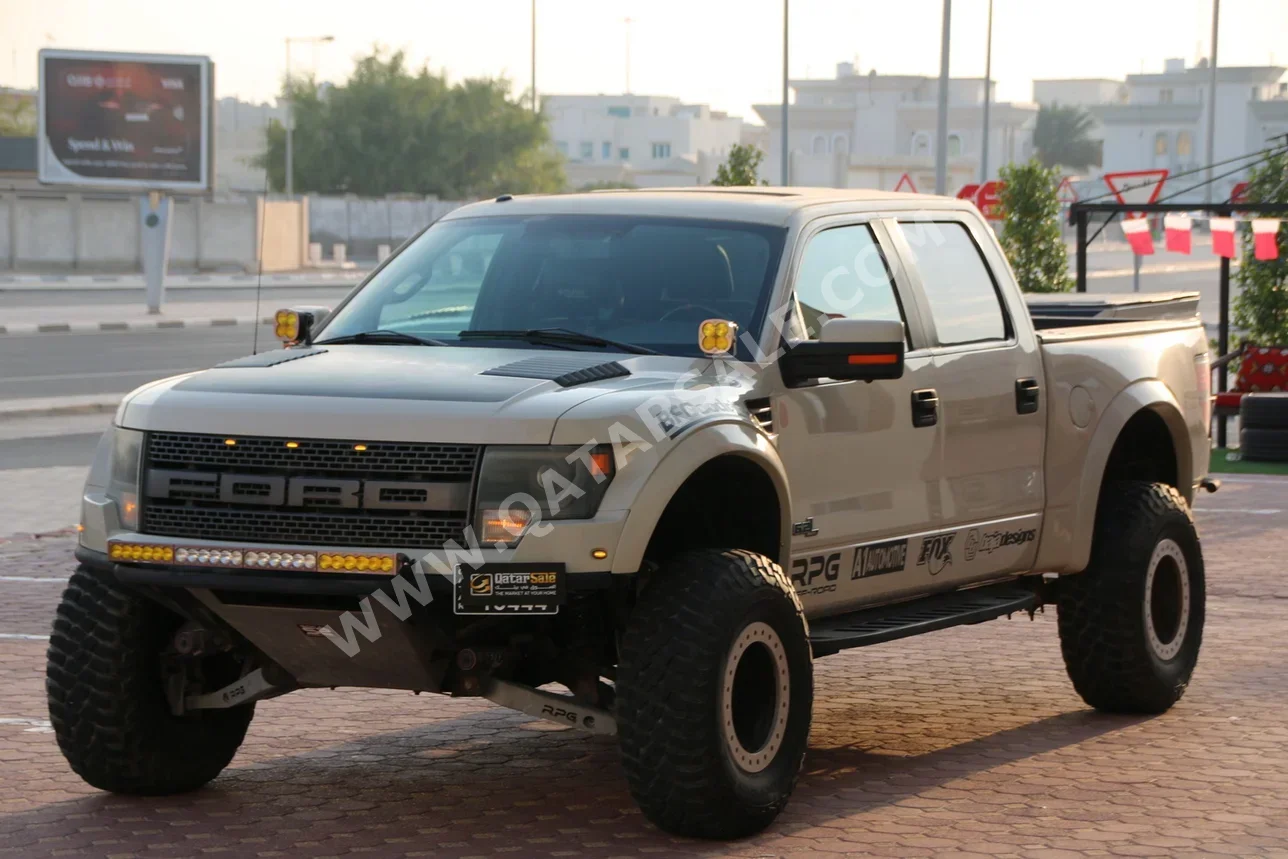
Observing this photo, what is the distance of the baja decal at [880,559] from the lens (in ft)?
23.5

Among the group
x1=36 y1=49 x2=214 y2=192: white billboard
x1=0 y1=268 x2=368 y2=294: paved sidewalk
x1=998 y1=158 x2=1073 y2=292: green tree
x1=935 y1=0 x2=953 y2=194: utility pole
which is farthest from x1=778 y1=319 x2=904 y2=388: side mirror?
x1=0 y1=268 x2=368 y2=294: paved sidewalk

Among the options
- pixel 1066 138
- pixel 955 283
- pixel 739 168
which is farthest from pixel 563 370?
pixel 1066 138

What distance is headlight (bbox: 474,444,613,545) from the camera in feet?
19.2

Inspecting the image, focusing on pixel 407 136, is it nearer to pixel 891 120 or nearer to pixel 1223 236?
pixel 891 120

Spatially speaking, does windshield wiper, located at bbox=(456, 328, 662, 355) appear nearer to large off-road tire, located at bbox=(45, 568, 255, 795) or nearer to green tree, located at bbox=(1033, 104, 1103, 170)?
large off-road tire, located at bbox=(45, 568, 255, 795)

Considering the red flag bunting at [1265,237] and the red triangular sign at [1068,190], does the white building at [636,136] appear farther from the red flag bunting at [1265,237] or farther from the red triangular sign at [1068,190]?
the red flag bunting at [1265,237]

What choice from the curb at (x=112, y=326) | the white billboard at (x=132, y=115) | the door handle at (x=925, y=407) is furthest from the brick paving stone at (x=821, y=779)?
the white billboard at (x=132, y=115)

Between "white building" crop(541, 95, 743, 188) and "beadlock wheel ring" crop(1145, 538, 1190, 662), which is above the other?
"white building" crop(541, 95, 743, 188)

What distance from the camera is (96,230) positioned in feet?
237

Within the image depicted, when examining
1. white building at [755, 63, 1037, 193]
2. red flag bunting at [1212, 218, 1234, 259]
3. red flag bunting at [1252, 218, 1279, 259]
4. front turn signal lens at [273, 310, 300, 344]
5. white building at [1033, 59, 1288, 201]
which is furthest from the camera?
white building at [1033, 59, 1288, 201]

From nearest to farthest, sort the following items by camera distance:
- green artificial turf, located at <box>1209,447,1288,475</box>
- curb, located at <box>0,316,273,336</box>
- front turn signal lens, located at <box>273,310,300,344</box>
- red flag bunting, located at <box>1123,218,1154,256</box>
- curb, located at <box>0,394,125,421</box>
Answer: front turn signal lens, located at <box>273,310,300,344</box>, green artificial turf, located at <box>1209,447,1288,475</box>, curb, located at <box>0,394,125,421</box>, red flag bunting, located at <box>1123,218,1154,256</box>, curb, located at <box>0,316,273,336</box>

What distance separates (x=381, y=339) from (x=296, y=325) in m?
0.44

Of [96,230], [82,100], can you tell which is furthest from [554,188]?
[82,100]

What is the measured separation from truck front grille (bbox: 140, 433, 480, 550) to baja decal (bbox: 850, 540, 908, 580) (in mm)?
1772
